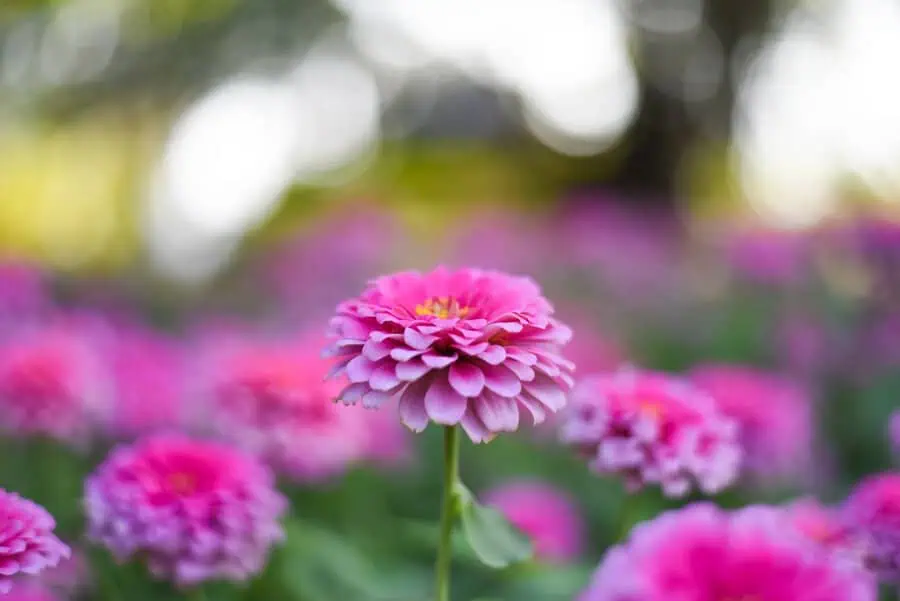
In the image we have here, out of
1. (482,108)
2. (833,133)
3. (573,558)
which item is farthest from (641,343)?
(482,108)

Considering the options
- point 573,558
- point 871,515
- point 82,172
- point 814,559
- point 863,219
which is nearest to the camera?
point 814,559

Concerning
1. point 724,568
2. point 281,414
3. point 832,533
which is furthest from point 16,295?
point 724,568

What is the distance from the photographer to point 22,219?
197 inches

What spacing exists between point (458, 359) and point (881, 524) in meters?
0.44

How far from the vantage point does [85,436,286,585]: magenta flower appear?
908 mm

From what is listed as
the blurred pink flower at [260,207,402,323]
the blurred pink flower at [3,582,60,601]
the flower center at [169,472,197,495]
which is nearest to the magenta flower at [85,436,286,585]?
the flower center at [169,472,197,495]

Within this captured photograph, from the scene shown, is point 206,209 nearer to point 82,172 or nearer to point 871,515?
point 82,172

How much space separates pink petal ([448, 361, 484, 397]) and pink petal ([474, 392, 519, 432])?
17mm

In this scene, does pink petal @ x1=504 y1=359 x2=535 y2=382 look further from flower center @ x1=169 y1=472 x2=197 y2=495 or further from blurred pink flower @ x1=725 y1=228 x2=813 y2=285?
blurred pink flower @ x1=725 y1=228 x2=813 y2=285

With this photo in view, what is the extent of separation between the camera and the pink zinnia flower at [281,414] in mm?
1353

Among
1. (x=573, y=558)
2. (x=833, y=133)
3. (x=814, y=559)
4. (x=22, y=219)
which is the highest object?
(x=22, y=219)

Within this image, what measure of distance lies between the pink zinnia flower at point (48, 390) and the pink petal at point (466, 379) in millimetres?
876

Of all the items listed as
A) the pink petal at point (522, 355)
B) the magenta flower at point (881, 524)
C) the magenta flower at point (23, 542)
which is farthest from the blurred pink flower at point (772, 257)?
the magenta flower at point (23, 542)

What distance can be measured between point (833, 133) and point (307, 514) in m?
2.29
